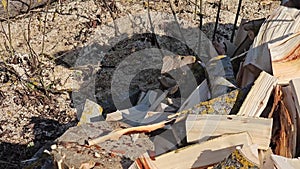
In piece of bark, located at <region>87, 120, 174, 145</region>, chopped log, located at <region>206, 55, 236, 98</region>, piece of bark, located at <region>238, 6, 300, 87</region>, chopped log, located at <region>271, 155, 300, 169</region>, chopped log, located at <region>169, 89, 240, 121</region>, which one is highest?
piece of bark, located at <region>238, 6, 300, 87</region>

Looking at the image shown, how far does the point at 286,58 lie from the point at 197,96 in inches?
21.6

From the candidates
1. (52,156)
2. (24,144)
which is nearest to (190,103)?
(52,156)

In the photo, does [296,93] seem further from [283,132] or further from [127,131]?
[127,131]

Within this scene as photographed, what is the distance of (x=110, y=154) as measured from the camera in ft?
8.32

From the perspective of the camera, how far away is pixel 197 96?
295 centimetres

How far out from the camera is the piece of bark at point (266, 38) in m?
2.88

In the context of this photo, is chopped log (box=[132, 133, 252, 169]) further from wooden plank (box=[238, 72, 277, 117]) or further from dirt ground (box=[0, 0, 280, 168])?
dirt ground (box=[0, 0, 280, 168])

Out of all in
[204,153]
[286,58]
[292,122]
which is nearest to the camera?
[204,153]

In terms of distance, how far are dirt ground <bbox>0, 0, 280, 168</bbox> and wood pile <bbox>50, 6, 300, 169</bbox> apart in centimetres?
59

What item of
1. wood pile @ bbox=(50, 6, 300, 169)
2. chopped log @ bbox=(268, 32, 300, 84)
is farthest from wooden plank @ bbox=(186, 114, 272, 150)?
chopped log @ bbox=(268, 32, 300, 84)

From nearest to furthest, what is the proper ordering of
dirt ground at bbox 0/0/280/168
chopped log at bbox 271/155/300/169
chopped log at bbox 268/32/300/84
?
chopped log at bbox 271/155/300/169
chopped log at bbox 268/32/300/84
dirt ground at bbox 0/0/280/168

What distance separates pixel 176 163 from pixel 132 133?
1.17 feet

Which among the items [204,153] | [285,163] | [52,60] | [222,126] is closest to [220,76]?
[222,126]

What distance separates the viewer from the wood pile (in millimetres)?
2441
